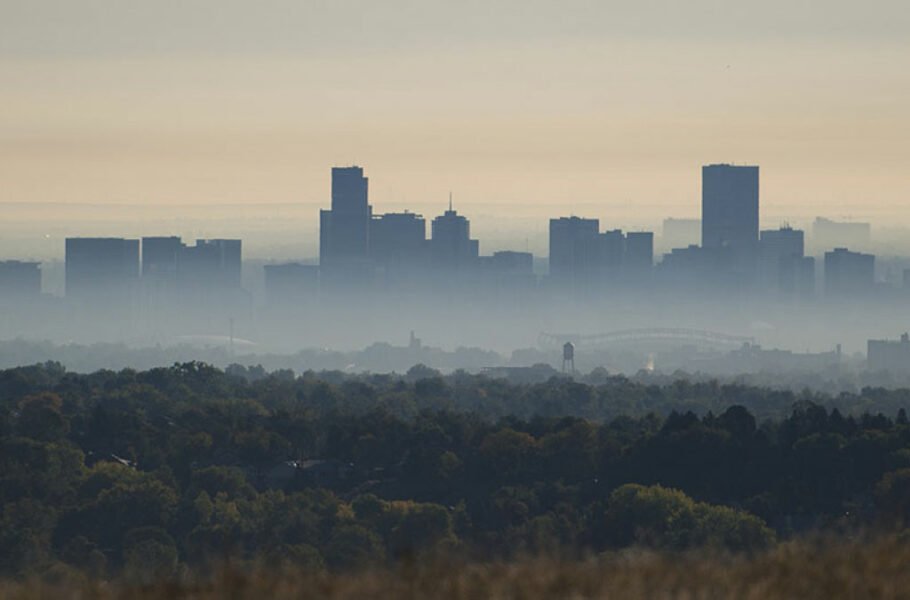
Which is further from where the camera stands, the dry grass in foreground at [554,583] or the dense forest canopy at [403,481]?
the dense forest canopy at [403,481]

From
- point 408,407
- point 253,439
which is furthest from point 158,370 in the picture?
point 253,439

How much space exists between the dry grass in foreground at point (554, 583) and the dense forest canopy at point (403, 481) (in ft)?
118

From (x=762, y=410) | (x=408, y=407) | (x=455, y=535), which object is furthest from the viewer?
(x=762, y=410)

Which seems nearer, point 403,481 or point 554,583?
point 554,583

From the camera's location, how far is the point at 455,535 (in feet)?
241

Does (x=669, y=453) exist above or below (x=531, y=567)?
below

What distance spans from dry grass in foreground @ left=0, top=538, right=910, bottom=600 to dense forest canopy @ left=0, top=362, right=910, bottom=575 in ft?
118

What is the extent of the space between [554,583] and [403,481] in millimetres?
72690

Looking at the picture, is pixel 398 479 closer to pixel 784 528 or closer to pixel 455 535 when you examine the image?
pixel 455 535

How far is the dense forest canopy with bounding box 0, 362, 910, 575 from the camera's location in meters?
67.8

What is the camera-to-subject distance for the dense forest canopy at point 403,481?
6781 cm

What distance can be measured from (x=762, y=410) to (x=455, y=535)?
91.9 metres

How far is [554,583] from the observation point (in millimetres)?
17062

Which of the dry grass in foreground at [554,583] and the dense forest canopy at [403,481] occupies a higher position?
the dry grass in foreground at [554,583]
